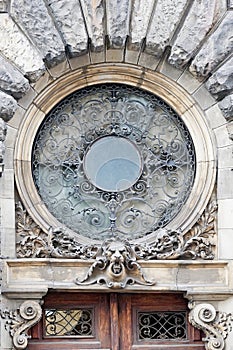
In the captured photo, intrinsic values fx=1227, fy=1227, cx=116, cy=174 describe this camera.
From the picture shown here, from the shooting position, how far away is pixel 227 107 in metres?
10.8

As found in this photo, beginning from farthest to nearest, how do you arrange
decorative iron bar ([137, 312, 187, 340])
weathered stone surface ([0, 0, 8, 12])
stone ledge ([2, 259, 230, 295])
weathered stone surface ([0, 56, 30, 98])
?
decorative iron bar ([137, 312, 187, 340]) → weathered stone surface ([0, 0, 8, 12]) → stone ledge ([2, 259, 230, 295]) → weathered stone surface ([0, 56, 30, 98])

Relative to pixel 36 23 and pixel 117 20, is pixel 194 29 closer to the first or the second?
pixel 117 20

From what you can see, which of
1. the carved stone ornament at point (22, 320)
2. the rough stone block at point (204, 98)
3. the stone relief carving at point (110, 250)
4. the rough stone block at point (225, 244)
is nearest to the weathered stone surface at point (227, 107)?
the rough stone block at point (204, 98)

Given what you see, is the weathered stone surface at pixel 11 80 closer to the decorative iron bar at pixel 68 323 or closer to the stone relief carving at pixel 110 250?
the stone relief carving at pixel 110 250

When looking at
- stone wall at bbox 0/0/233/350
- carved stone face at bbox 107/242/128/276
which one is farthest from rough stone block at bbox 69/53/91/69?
carved stone face at bbox 107/242/128/276

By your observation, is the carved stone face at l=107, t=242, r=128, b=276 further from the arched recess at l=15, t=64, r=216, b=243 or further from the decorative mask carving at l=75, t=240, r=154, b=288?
the arched recess at l=15, t=64, r=216, b=243

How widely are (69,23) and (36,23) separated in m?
0.30

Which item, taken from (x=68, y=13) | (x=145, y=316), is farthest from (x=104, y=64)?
(x=145, y=316)

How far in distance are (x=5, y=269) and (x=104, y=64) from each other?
81.8 inches

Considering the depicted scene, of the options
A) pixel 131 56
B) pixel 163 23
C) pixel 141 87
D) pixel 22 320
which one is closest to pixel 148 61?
pixel 131 56

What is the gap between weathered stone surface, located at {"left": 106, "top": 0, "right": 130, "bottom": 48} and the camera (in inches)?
428

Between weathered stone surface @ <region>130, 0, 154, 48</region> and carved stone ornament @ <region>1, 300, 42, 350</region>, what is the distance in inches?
98.6

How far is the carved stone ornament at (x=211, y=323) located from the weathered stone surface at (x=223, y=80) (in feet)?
6.20

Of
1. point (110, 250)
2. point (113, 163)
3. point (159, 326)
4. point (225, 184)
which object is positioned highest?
point (113, 163)
